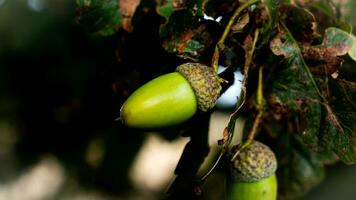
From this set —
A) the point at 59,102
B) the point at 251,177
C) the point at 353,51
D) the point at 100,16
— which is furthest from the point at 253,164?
the point at 59,102

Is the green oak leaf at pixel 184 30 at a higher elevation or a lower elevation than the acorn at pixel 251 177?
higher

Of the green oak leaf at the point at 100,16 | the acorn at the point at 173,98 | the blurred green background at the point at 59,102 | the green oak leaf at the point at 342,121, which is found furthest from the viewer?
the blurred green background at the point at 59,102

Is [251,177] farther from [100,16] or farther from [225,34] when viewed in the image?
[100,16]

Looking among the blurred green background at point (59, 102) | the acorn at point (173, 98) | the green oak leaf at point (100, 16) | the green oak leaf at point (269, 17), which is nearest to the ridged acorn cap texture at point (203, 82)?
the acorn at point (173, 98)

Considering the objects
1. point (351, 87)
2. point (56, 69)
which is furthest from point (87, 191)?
point (351, 87)

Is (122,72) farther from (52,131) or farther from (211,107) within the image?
(52,131)

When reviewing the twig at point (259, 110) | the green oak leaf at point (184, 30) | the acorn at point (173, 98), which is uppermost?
the green oak leaf at point (184, 30)

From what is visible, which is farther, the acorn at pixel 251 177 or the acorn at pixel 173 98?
the acorn at pixel 251 177

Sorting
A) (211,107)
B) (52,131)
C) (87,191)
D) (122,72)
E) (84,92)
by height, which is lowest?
(87,191)

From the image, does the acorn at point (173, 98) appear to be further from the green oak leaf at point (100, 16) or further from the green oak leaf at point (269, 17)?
the green oak leaf at point (100, 16)
